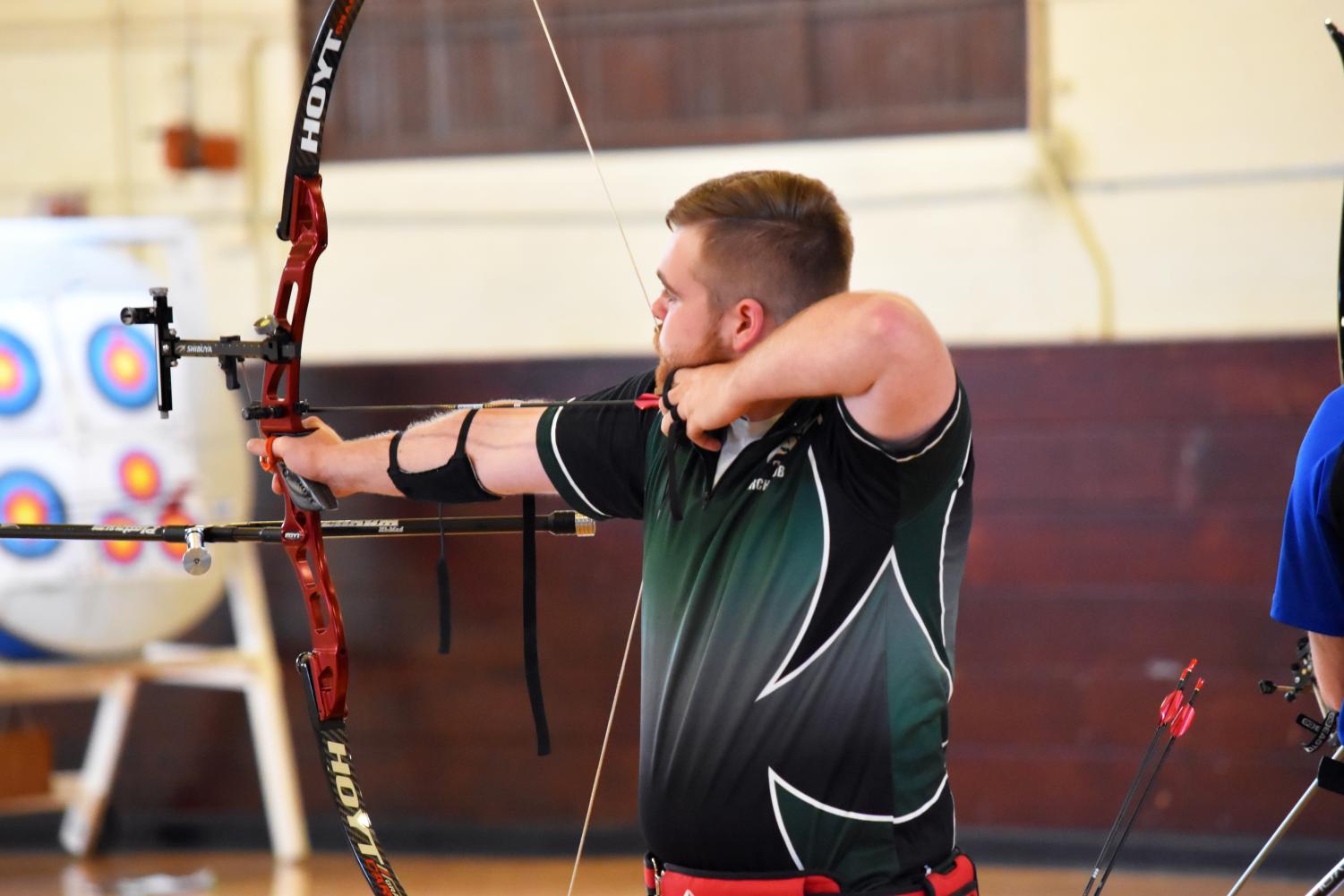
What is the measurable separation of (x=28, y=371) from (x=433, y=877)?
1407 mm

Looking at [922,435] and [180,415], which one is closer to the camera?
[922,435]

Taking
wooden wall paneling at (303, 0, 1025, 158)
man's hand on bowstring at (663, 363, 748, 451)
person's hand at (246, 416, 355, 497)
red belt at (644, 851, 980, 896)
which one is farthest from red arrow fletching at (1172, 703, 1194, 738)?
wooden wall paneling at (303, 0, 1025, 158)

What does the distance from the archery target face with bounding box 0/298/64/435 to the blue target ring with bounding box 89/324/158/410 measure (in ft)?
0.27

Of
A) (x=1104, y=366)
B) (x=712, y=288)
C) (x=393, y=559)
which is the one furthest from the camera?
(x=393, y=559)

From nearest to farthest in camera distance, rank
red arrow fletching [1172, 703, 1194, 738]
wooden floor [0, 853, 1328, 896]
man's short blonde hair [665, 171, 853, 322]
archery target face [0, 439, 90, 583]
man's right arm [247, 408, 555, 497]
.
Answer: man's short blonde hair [665, 171, 853, 322] < man's right arm [247, 408, 555, 497] < red arrow fletching [1172, 703, 1194, 738] < wooden floor [0, 853, 1328, 896] < archery target face [0, 439, 90, 583]

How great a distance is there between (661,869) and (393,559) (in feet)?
7.40

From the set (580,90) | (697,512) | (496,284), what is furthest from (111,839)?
(697,512)

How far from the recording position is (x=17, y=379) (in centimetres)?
332

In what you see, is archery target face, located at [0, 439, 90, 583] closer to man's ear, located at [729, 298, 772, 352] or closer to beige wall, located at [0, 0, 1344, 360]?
beige wall, located at [0, 0, 1344, 360]

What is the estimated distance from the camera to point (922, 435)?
4.03 ft

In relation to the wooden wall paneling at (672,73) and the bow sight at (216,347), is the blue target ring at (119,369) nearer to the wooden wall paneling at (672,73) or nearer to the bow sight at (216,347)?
the wooden wall paneling at (672,73)

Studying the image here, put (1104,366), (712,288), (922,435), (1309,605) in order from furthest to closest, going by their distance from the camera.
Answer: (1104,366) → (1309,605) → (712,288) → (922,435)

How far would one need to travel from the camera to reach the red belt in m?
1.26

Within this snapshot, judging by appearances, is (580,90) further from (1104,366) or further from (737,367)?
(737,367)
